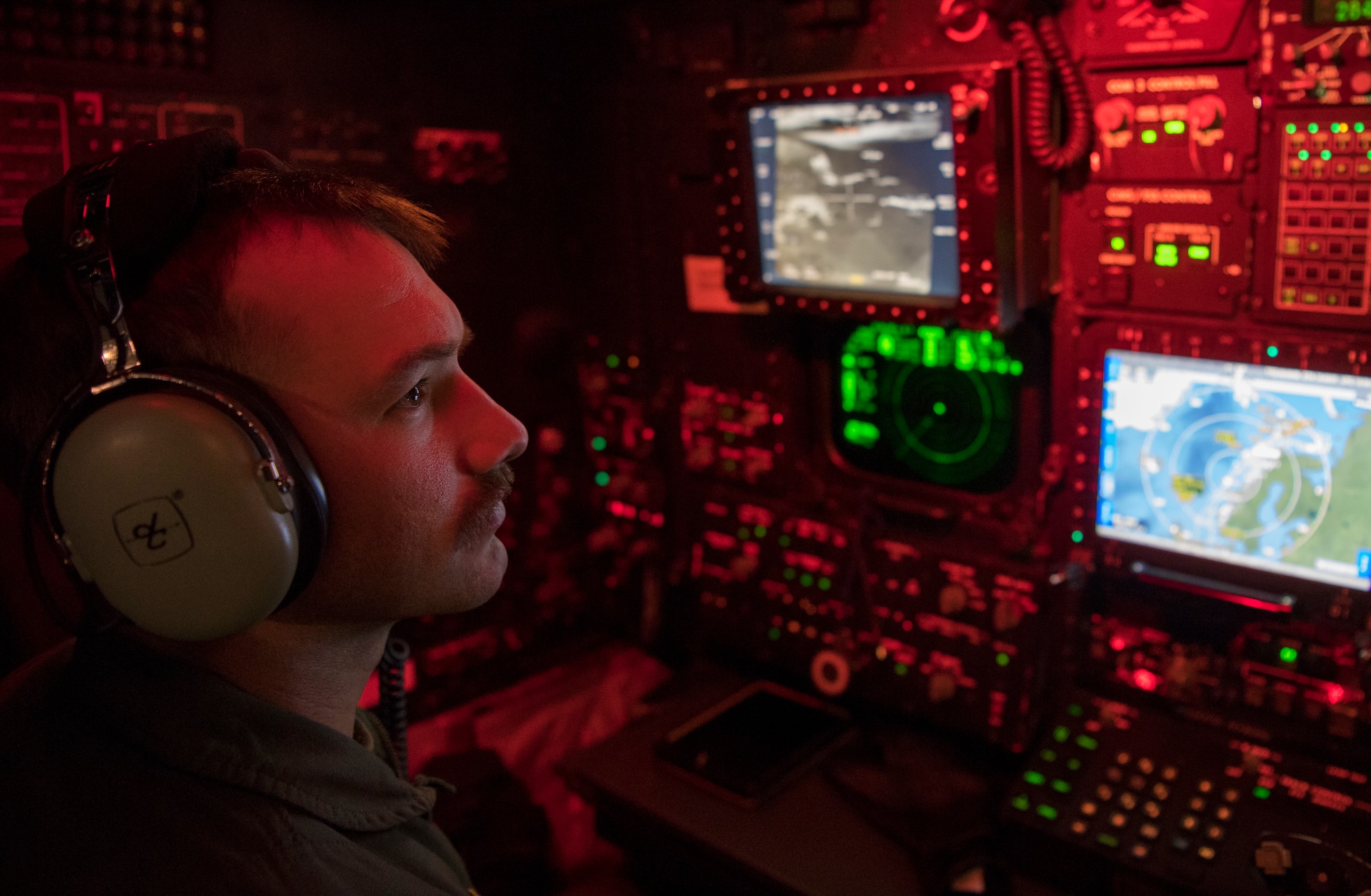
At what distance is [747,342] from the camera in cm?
195

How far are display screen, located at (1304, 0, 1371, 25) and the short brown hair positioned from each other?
46.8 inches

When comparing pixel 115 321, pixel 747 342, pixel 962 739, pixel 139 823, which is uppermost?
pixel 115 321

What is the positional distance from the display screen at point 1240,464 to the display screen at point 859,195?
1.04 feet

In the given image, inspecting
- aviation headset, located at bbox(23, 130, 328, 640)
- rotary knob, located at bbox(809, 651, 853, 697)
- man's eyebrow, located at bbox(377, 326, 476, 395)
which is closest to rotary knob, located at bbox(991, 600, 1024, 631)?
rotary knob, located at bbox(809, 651, 853, 697)

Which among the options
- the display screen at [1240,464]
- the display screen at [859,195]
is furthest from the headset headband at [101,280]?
the display screen at [1240,464]

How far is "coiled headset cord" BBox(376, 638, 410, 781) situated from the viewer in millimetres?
1438

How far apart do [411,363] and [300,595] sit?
23cm

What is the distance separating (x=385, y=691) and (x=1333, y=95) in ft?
4.85

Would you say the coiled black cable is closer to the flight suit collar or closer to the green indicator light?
the green indicator light

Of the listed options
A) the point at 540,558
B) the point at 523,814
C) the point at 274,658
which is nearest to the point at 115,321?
the point at 274,658

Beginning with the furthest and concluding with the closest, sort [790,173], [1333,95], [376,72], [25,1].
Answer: [376,72], [790,173], [25,1], [1333,95]

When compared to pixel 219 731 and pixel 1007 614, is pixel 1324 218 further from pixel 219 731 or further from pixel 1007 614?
pixel 219 731

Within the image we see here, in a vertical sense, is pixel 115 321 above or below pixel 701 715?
above

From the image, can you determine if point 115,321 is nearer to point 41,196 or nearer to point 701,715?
point 41,196
